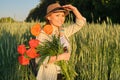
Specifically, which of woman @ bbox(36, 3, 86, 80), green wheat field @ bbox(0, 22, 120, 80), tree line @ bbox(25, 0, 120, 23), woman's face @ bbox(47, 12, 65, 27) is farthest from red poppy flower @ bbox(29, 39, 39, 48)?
tree line @ bbox(25, 0, 120, 23)

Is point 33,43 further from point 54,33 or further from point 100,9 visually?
point 100,9

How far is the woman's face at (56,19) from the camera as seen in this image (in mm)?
3977

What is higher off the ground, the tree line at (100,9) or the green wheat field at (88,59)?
the green wheat field at (88,59)

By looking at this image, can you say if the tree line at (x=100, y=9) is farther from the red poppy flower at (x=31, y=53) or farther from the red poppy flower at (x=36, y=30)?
the red poppy flower at (x=31, y=53)

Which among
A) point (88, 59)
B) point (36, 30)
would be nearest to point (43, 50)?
point (36, 30)

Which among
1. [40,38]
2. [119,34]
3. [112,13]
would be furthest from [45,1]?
[40,38]

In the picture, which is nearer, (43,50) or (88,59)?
(43,50)

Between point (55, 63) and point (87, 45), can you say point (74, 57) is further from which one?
point (55, 63)

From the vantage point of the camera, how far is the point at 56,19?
399 cm

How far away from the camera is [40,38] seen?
13.0 ft

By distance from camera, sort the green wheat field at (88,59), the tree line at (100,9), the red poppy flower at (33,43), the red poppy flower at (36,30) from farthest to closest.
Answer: the tree line at (100,9) < the green wheat field at (88,59) < the red poppy flower at (36,30) < the red poppy flower at (33,43)

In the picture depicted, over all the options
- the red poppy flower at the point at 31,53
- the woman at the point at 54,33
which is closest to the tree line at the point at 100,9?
the woman at the point at 54,33

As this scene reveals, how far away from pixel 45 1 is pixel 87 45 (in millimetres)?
14529

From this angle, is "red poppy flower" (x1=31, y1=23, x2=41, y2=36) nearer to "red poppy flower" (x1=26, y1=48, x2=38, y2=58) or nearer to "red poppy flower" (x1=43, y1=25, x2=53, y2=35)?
"red poppy flower" (x1=43, y1=25, x2=53, y2=35)
